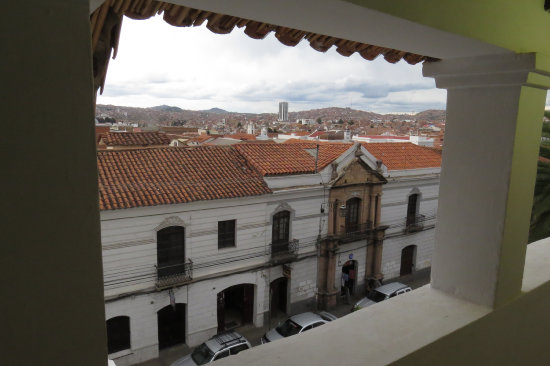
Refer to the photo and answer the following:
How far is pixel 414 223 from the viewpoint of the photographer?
8406mm

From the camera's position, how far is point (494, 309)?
1.11 meters

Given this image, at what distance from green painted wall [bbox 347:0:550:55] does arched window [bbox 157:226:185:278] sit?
468cm

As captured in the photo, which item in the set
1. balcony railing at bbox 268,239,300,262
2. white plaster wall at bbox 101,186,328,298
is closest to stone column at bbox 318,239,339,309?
white plaster wall at bbox 101,186,328,298

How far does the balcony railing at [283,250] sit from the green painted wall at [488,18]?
5.57 m

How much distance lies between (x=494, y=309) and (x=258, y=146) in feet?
19.2

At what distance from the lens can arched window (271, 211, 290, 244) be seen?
638 cm

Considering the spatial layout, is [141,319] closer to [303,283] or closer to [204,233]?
[204,233]

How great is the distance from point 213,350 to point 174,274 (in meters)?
1.11

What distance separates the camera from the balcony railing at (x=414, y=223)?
A: 8.29 metres

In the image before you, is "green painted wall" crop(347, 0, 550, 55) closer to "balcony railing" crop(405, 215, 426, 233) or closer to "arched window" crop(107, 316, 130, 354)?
"arched window" crop(107, 316, 130, 354)

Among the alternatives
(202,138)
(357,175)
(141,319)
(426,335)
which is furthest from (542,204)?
(202,138)

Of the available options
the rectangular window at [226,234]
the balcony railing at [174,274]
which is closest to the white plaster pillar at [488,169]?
the balcony railing at [174,274]

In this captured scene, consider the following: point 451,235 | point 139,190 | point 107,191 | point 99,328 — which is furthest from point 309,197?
point 99,328

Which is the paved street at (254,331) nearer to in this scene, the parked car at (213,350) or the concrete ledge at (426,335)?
the parked car at (213,350)
